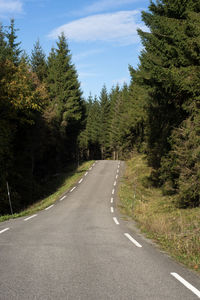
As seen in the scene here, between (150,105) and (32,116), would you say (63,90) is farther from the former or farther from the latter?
(150,105)

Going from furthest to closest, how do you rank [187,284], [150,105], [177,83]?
[150,105] < [177,83] < [187,284]

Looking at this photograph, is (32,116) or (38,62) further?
(38,62)

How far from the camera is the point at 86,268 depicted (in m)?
5.42

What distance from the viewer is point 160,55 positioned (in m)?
16.6

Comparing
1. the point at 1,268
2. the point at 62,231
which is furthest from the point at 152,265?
the point at 62,231

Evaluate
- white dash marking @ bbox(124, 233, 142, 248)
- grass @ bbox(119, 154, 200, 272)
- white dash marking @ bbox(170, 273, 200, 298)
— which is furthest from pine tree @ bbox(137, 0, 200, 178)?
white dash marking @ bbox(170, 273, 200, 298)

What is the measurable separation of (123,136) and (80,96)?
19050 mm

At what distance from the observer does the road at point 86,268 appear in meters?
4.27

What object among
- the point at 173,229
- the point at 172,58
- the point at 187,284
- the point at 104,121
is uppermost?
the point at 104,121

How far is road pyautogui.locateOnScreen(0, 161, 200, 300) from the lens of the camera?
14.0 ft

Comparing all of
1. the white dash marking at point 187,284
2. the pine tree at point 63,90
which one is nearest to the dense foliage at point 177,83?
the white dash marking at point 187,284

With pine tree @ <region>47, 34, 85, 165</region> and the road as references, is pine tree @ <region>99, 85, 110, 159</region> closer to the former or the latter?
pine tree @ <region>47, 34, 85, 165</region>

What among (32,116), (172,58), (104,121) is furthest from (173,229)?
(104,121)

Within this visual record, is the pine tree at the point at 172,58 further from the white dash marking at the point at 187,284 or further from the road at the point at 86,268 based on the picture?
the white dash marking at the point at 187,284
